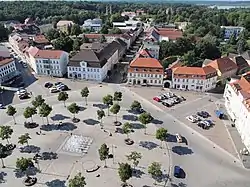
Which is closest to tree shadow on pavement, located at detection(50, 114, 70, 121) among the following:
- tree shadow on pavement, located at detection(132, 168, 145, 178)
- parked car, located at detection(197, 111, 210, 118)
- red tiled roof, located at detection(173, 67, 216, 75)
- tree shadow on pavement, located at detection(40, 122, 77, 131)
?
tree shadow on pavement, located at detection(40, 122, 77, 131)

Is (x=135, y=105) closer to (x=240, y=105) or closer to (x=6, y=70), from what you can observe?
(x=240, y=105)

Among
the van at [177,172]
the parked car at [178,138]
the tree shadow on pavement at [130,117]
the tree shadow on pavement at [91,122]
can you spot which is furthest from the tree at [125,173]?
the tree shadow on pavement at [130,117]

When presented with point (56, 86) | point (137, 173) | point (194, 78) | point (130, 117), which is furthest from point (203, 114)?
point (56, 86)

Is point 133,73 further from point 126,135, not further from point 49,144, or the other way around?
point 49,144

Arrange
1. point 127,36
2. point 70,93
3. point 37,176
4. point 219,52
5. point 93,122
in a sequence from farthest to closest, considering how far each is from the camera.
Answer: point 127,36
point 219,52
point 70,93
point 93,122
point 37,176

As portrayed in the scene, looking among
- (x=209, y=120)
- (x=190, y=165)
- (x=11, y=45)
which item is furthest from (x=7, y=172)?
(x=11, y=45)
